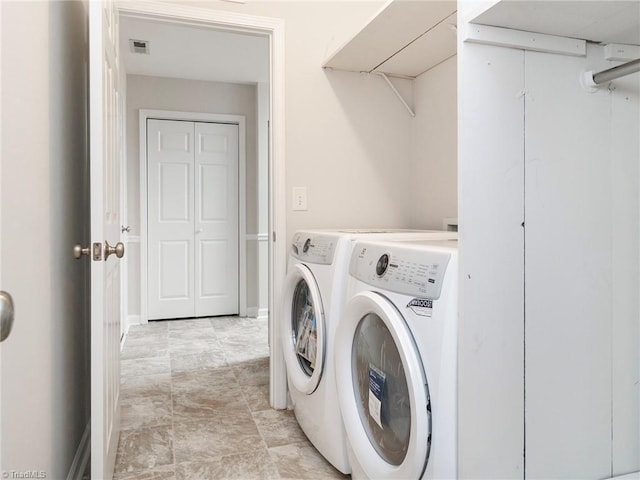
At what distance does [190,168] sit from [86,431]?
9.99ft

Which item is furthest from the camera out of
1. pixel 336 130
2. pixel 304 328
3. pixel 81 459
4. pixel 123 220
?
pixel 123 220

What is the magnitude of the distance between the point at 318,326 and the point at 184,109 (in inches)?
133

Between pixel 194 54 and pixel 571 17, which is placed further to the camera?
pixel 194 54

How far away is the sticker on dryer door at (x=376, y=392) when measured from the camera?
1.33m

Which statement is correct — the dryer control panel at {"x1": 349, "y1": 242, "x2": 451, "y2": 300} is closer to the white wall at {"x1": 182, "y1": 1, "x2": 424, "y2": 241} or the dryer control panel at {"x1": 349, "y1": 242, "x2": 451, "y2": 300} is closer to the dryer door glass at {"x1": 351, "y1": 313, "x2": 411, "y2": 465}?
the dryer door glass at {"x1": 351, "y1": 313, "x2": 411, "y2": 465}

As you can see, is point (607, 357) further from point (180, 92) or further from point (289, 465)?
point (180, 92)

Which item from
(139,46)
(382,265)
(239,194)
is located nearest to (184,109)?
(139,46)

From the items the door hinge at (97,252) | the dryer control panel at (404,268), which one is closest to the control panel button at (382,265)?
the dryer control panel at (404,268)

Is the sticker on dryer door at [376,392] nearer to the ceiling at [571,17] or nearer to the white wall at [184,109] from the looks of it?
the ceiling at [571,17]

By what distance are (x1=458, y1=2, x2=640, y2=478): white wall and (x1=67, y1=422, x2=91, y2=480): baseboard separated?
125cm

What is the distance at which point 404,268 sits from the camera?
1178 millimetres

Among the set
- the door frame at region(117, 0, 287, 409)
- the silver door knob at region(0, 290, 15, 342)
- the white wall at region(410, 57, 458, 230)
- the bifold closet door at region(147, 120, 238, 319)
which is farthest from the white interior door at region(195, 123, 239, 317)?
the silver door knob at region(0, 290, 15, 342)

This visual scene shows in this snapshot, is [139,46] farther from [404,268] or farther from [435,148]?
[404,268]

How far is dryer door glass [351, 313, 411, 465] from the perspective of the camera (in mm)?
1224
